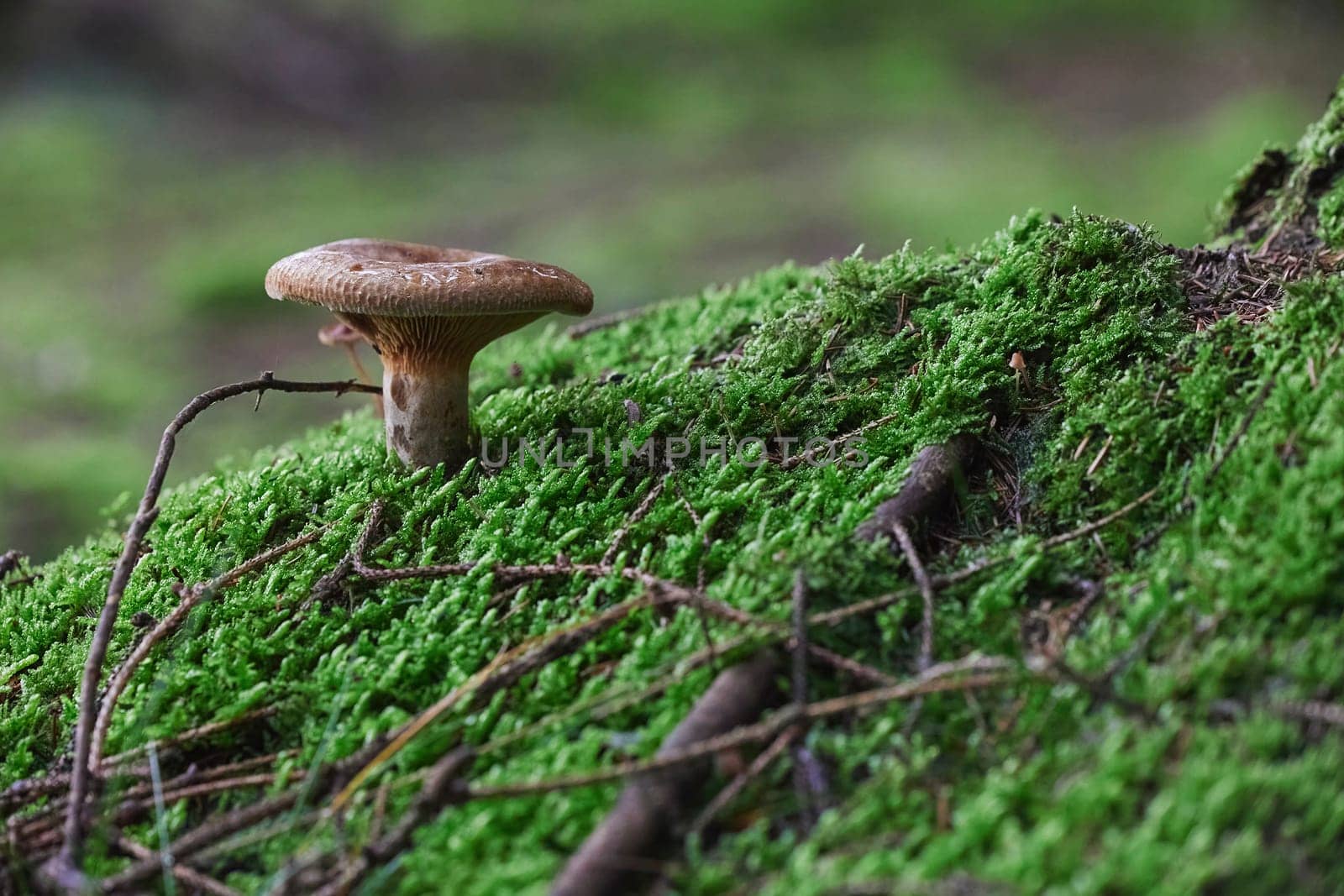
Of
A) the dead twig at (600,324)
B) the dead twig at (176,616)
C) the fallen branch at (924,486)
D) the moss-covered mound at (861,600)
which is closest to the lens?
the moss-covered mound at (861,600)

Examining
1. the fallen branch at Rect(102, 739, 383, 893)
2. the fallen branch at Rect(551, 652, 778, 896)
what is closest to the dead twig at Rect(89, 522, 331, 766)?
the fallen branch at Rect(102, 739, 383, 893)

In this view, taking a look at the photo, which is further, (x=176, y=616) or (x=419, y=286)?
(x=419, y=286)

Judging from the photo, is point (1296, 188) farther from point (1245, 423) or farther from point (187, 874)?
point (187, 874)

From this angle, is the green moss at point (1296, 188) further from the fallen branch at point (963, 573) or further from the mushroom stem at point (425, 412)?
the mushroom stem at point (425, 412)

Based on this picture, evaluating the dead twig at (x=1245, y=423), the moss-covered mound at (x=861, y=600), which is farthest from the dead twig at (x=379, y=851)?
the dead twig at (x=1245, y=423)

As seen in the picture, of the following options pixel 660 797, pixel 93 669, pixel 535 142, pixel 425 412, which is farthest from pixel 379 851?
pixel 535 142

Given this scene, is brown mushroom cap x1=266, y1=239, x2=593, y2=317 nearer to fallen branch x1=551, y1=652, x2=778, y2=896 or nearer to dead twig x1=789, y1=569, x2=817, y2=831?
dead twig x1=789, y1=569, x2=817, y2=831

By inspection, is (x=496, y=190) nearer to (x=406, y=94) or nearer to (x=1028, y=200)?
(x=406, y=94)
